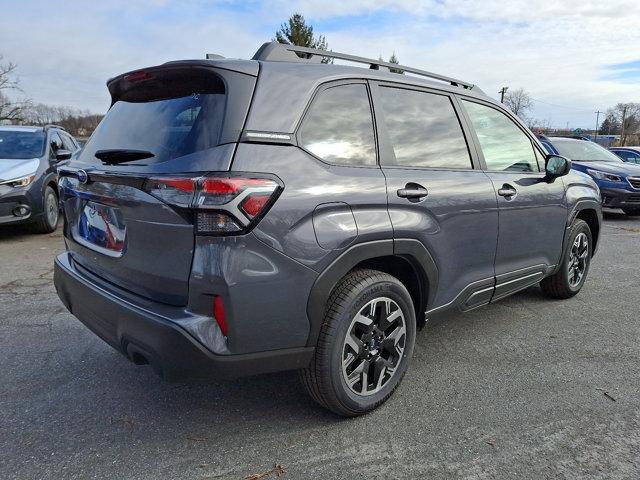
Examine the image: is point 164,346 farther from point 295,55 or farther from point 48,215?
point 48,215

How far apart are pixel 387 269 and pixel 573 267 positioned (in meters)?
2.66

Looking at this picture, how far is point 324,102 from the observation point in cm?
241

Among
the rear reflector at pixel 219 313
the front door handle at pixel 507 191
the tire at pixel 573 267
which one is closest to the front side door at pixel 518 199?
the front door handle at pixel 507 191

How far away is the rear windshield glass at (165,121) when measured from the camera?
2105 millimetres

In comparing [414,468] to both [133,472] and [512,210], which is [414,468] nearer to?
[133,472]

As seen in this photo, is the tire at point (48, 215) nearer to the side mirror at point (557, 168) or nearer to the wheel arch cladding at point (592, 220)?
the side mirror at point (557, 168)

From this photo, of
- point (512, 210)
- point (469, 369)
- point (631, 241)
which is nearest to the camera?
point (469, 369)

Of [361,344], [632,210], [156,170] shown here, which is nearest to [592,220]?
[361,344]

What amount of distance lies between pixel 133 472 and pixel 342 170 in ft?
5.51

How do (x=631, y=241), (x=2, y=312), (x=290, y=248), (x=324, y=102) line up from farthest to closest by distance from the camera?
(x=631, y=241), (x=2, y=312), (x=324, y=102), (x=290, y=248)

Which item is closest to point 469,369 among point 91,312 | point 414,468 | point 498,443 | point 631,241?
point 498,443

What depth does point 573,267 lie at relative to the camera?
4.51 m

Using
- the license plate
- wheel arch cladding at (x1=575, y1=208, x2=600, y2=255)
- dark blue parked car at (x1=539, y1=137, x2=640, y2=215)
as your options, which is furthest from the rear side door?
dark blue parked car at (x1=539, y1=137, x2=640, y2=215)

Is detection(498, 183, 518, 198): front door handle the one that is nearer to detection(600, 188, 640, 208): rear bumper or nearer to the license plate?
the license plate
